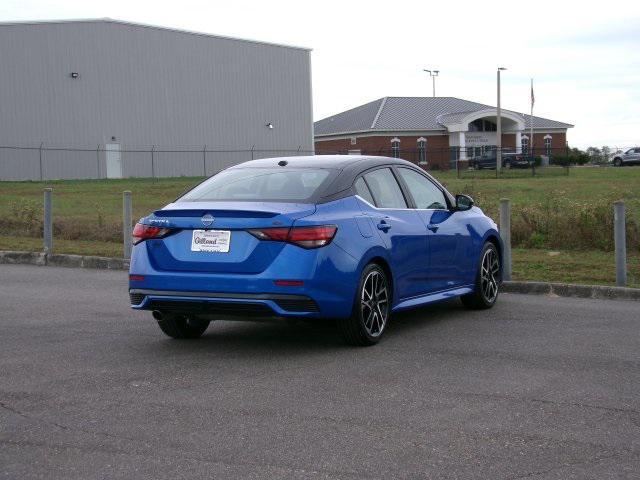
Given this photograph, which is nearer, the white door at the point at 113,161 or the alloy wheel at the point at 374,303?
the alloy wheel at the point at 374,303

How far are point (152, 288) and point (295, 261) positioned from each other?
3.83 ft

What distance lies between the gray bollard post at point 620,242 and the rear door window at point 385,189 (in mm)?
3601

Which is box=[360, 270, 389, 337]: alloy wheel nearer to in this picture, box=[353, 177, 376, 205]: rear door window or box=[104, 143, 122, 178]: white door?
box=[353, 177, 376, 205]: rear door window

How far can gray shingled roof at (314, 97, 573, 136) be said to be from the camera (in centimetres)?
7469

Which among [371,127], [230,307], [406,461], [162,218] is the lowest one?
[406,461]

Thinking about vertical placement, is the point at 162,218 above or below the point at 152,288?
above

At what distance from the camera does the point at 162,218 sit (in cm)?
821

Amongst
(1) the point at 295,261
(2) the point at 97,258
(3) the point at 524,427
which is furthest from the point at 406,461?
(2) the point at 97,258

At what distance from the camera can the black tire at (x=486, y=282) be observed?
34.4 feet

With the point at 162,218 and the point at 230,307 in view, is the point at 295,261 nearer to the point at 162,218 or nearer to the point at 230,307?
the point at 230,307

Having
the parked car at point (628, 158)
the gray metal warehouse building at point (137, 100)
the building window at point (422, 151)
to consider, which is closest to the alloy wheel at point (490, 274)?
the gray metal warehouse building at point (137, 100)

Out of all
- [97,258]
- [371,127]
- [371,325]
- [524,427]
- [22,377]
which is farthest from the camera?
[371,127]

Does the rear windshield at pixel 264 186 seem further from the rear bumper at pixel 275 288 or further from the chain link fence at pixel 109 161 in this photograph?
the chain link fence at pixel 109 161

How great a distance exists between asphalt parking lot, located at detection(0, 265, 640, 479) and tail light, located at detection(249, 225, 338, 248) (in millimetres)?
865
